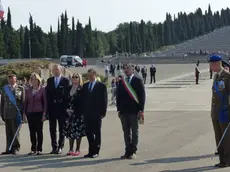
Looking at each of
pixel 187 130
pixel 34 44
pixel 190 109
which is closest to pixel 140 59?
pixel 34 44

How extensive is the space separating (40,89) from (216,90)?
3628 millimetres

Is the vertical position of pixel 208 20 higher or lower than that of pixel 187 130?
higher

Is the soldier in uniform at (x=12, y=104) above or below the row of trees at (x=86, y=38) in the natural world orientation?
below

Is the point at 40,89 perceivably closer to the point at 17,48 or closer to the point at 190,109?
the point at 190,109

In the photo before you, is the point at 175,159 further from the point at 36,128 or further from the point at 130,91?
the point at 36,128

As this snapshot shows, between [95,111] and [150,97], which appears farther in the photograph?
[150,97]

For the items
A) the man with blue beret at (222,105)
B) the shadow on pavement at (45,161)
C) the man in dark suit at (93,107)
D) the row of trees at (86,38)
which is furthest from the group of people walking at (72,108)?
the row of trees at (86,38)

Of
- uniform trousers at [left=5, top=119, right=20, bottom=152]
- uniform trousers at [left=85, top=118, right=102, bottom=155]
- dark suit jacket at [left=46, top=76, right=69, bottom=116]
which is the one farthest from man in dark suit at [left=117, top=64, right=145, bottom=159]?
uniform trousers at [left=5, top=119, right=20, bottom=152]

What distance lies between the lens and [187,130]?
1392cm

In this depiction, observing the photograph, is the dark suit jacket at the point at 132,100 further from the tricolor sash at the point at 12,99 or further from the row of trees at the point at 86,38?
the row of trees at the point at 86,38

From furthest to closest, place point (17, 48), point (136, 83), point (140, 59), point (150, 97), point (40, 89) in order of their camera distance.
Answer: point (17, 48) < point (140, 59) < point (150, 97) < point (40, 89) < point (136, 83)

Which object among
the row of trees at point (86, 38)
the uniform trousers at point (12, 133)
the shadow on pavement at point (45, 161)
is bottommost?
the shadow on pavement at point (45, 161)

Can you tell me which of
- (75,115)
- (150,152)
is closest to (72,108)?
(75,115)

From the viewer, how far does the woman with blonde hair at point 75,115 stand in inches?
403
